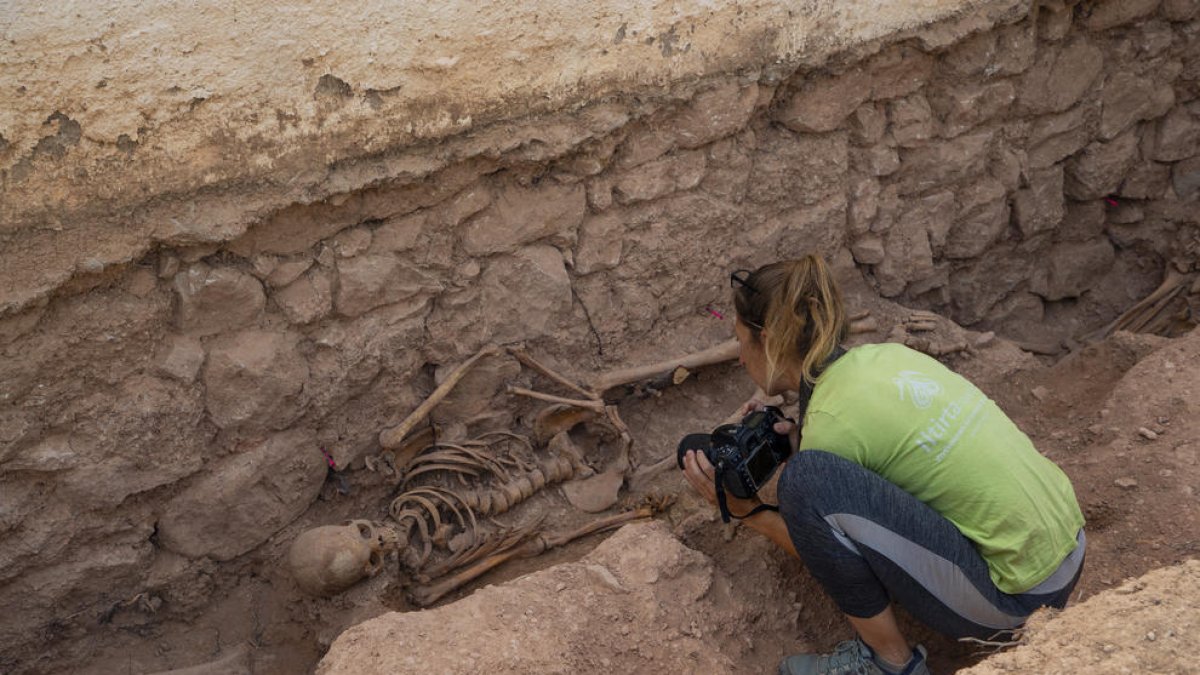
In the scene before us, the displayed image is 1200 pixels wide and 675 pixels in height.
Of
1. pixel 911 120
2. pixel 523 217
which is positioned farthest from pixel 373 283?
pixel 911 120

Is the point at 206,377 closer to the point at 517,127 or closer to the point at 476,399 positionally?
the point at 476,399

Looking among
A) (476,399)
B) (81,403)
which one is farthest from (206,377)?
(476,399)

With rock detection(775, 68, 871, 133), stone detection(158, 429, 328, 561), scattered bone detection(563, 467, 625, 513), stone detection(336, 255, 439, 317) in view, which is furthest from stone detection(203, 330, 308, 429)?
rock detection(775, 68, 871, 133)

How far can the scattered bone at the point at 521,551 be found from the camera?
3.80 meters

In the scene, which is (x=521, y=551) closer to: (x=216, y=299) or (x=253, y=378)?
(x=253, y=378)

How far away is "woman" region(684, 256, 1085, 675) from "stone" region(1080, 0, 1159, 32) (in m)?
2.88

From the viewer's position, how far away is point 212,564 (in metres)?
3.82

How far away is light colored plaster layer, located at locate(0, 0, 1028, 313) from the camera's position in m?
3.07

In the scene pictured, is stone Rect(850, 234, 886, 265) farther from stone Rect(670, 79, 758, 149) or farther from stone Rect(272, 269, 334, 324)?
stone Rect(272, 269, 334, 324)

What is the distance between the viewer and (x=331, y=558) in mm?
3545

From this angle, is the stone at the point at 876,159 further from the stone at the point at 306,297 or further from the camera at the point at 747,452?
the stone at the point at 306,297

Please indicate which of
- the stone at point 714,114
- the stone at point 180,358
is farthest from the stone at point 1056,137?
the stone at point 180,358

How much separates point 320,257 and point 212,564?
1.09m

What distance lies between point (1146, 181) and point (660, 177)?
282 centimetres
